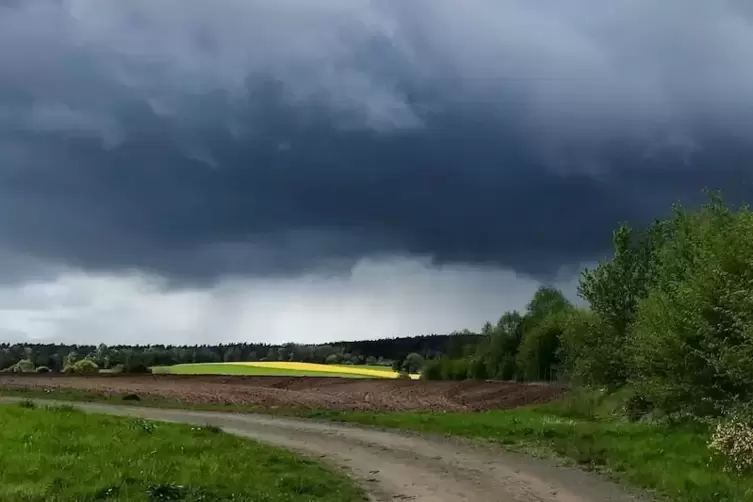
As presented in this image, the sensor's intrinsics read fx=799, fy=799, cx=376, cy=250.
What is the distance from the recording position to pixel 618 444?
22.6 meters

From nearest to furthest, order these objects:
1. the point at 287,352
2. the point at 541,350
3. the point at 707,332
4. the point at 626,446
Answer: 1. the point at 626,446
2. the point at 707,332
3. the point at 541,350
4. the point at 287,352

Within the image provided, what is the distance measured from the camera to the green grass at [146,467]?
15.0 m

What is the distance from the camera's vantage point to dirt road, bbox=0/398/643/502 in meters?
16.3

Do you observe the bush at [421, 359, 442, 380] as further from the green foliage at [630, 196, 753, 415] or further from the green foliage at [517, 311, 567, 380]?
the green foliage at [630, 196, 753, 415]

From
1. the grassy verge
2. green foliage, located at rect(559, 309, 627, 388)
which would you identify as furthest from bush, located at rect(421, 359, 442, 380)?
the grassy verge

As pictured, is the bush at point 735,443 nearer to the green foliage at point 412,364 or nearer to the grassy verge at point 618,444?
the grassy verge at point 618,444

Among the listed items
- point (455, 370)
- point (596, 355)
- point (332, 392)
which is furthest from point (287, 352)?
point (596, 355)

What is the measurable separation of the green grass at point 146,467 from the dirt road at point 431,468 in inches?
46.4

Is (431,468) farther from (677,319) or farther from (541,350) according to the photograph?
(541,350)

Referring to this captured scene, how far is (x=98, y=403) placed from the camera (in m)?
42.6

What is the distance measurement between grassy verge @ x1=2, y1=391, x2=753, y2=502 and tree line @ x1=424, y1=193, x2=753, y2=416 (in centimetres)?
143

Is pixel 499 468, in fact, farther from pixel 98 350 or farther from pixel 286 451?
pixel 98 350

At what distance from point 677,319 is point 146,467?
16.9m

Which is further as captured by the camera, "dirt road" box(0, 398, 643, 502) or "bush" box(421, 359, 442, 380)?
"bush" box(421, 359, 442, 380)
